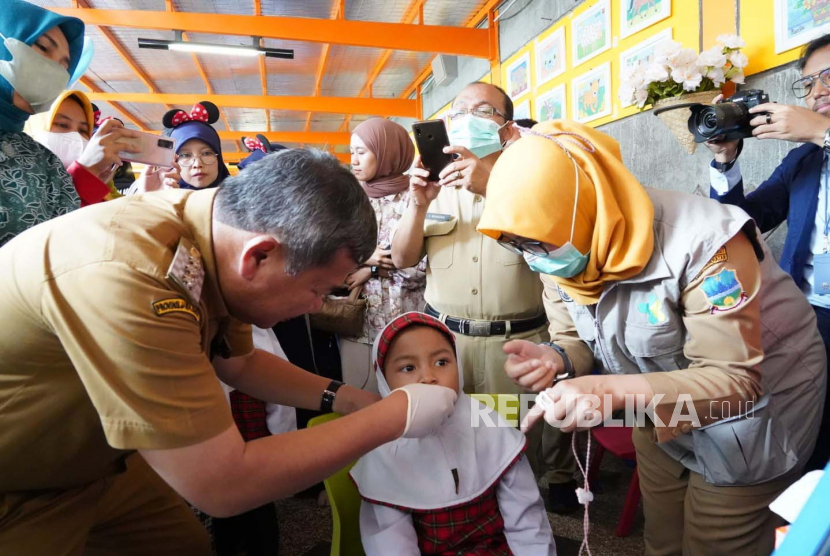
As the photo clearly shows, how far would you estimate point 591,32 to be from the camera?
381 centimetres

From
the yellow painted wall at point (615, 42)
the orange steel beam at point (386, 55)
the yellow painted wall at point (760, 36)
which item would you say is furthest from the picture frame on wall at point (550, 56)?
the orange steel beam at point (386, 55)

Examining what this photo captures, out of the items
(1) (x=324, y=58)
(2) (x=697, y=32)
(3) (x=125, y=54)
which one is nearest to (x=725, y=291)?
(2) (x=697, y=32)

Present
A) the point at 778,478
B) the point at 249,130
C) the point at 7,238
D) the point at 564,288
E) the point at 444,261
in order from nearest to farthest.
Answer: the point at 778,478, the point at 564,288, the point at 7,238, the point at 444,261, the point at 249,130

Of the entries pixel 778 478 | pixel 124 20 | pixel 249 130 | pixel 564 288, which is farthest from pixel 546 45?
pixel 249 130

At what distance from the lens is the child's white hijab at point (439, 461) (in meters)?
1.47

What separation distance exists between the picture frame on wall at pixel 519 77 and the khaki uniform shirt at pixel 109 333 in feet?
15.3

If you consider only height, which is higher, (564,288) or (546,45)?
(546,45)

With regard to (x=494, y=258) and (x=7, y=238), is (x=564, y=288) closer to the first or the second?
(x=494, y=258)

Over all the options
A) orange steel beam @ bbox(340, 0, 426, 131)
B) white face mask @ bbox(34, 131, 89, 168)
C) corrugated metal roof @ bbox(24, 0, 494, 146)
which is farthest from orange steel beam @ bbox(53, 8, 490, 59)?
white face mask @ bbox(34, 131, 89, 168)

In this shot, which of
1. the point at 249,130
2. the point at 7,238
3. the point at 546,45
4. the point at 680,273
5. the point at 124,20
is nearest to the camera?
the point at 680,273

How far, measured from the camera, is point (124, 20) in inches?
235

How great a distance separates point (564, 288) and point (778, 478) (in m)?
0.71

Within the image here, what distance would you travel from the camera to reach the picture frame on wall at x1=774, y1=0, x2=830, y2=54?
212 centimetres

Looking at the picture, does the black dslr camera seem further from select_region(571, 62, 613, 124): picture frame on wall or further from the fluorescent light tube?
the fluorescent light tube
